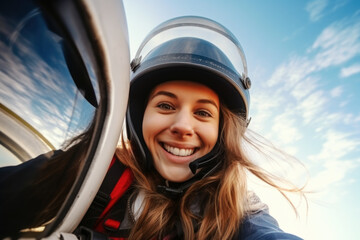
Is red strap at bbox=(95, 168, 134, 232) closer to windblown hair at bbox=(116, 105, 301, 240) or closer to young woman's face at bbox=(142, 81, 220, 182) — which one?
windblown hair at bbox=(116, 105, 301, 240)

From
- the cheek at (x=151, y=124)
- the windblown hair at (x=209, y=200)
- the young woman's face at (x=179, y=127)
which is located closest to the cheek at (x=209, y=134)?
the young woman's face at (x=179, y=127)

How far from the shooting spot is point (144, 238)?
118cm

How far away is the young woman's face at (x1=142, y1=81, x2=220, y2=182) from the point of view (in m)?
1.38

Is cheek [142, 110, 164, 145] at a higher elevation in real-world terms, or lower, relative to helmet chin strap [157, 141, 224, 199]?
higher

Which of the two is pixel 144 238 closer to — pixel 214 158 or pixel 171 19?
pixel 214 158

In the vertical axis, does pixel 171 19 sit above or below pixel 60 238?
above

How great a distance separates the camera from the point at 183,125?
4.35 ft

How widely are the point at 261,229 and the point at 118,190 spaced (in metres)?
0.72

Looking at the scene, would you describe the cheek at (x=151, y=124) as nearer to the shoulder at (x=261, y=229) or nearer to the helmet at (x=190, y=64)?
the helmet at (x=190, y=64)

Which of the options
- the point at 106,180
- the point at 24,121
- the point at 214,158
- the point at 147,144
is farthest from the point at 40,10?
the point at 214,158

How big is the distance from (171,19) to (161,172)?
147 centimetres

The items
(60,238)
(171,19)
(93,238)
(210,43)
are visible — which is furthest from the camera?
(171,19)

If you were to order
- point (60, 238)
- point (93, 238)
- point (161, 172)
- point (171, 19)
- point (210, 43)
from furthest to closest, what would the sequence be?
point (171, 19) → point (210, 43) → point (161, 172) → point (93, 238) → point (60, 238)

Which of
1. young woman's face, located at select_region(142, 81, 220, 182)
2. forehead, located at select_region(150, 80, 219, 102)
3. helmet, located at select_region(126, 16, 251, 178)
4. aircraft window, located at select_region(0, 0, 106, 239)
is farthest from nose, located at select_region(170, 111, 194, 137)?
aircraft window, located at select_region(0, 0, 106, 239)
